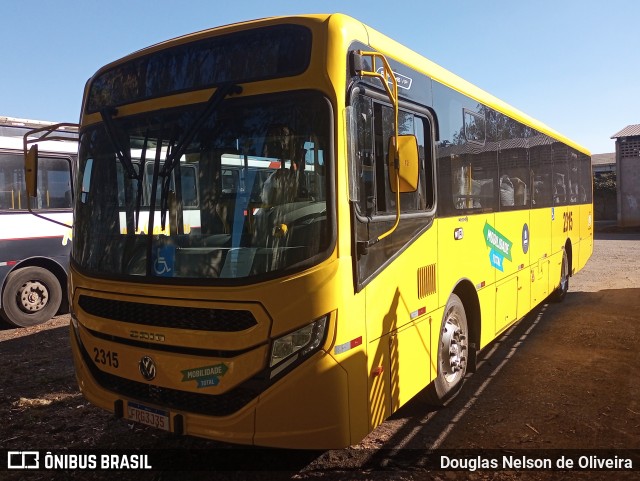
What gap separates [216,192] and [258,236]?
551mm

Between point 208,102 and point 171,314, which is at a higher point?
point 208,102

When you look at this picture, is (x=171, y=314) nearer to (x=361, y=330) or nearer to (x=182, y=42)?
(x=361, y=330)

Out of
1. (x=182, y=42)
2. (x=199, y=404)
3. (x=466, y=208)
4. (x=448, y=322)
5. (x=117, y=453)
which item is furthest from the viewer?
(x=466, y=208)

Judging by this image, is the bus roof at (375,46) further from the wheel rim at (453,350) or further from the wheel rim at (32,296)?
the wheel rim at (32,296)

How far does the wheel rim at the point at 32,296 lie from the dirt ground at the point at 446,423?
1712mm

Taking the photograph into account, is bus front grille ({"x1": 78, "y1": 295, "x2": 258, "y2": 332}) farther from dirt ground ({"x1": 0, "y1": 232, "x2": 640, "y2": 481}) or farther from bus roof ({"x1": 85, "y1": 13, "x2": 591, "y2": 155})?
bus roof ({"x1": 85, "y1": 13, "x2": 591, "y2": 155})

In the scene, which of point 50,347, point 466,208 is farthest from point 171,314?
point 50,347

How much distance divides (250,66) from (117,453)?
3.12m

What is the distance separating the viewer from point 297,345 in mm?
3029

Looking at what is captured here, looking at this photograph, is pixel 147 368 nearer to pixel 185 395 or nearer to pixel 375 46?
pixel 185 395

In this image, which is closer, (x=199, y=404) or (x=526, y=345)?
(x=199, y=404)

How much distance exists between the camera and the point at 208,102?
3.30 m

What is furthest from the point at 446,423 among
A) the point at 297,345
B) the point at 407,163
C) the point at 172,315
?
the point at 172,315

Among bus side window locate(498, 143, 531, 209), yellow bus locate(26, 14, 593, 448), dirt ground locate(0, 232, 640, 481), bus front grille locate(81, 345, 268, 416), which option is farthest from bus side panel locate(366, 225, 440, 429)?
bus side window locate(498, 143, 531, 209)
